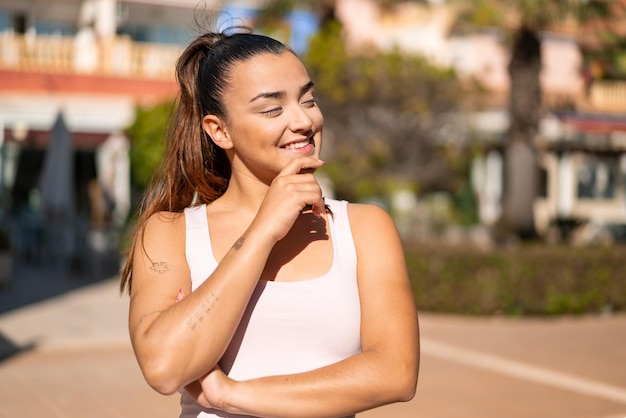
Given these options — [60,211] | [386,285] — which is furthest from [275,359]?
[60,211]

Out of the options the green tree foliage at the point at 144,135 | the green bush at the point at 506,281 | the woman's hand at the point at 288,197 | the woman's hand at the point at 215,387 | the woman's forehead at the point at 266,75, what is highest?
the woman's forehead at the point at 266,75

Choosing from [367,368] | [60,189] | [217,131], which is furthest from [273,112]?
[60,189]

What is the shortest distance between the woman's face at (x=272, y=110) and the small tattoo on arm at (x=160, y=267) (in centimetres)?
30

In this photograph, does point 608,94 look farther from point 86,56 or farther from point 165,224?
point 165,224

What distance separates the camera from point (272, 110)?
1.85 metres

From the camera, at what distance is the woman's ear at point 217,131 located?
6.42 ft

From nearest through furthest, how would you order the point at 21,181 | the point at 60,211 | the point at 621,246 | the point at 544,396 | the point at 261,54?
the point at 261,54
the point at 544,396
the point at 621,246
the point at 60,211
the point at 21,181

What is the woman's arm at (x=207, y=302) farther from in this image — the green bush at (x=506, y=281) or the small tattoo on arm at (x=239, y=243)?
the green bush at (x=506, y=281)

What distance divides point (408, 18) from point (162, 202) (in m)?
28.1

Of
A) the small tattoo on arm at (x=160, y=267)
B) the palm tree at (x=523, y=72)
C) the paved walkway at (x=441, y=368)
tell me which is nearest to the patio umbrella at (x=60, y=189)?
the paved walkway at (x=441, y=368)

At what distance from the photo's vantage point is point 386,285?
74.8 inches

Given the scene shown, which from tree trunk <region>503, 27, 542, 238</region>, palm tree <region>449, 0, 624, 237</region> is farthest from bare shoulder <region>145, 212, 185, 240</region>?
tree trunk <region>503, 27, 542, 238</region>

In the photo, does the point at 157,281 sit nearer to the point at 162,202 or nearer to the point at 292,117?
the point at 162,202

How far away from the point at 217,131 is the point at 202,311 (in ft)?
1.49
